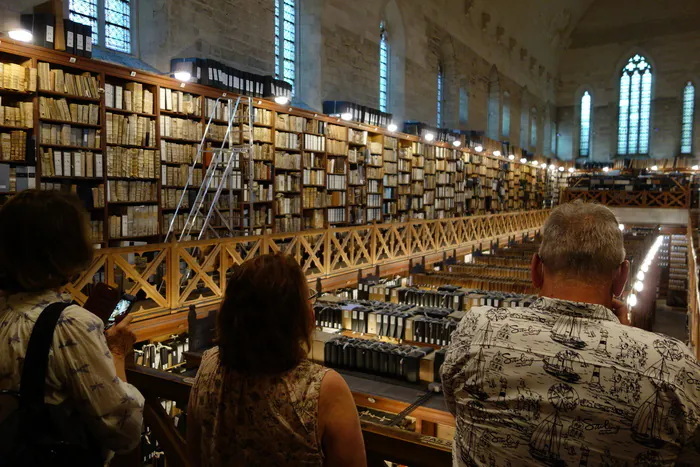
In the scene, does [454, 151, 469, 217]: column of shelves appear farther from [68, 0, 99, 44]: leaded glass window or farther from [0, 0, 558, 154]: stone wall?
[68, 0, 99, 44]: leaded glass window

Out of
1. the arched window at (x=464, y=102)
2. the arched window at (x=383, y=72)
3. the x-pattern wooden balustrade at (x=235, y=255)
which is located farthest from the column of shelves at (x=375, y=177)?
the arched window at (x=464, y=102)

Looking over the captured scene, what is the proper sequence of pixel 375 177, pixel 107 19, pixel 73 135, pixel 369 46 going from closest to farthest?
pixel 73 135, pixel 107 19, pixel 375 177, pixel 369 46

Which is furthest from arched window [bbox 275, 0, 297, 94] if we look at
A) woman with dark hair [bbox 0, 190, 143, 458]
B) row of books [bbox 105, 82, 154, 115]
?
woman with dark hair [bbox 0, 190, 143, 458]

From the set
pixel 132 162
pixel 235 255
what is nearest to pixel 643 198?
pixel 235 255

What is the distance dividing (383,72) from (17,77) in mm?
10265

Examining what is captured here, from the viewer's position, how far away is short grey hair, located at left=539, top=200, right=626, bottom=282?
1200mm

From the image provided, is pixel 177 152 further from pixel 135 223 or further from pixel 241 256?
pixel 241 256

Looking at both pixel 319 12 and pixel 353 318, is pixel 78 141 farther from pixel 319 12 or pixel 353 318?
pixel 319 12

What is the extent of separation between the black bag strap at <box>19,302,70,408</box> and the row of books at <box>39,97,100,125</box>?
5177 millimetres

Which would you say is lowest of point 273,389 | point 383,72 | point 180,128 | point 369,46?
point 273,389

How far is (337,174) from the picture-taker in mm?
10352

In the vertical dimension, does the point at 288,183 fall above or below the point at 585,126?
below

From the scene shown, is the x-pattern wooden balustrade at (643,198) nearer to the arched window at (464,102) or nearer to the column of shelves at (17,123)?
the arched window at (464,102)

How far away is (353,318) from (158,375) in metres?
3.36
